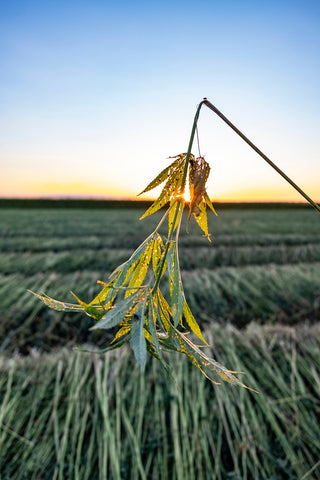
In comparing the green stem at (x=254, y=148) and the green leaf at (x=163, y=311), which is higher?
the green stem at (x=254, y=148)

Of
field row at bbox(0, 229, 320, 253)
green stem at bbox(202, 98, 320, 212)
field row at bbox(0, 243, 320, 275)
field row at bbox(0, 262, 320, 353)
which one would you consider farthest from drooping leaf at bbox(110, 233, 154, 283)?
field row at bbox(0, 229, 320, 253)

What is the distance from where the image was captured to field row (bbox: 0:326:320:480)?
49.7 inches

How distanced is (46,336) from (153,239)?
2982 mm

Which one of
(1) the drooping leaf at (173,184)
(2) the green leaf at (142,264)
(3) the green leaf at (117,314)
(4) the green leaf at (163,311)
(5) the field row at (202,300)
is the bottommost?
(5) the field row at (202,300)

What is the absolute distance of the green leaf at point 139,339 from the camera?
19 centimetres

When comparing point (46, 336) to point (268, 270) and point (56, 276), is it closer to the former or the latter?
point (56, 276)

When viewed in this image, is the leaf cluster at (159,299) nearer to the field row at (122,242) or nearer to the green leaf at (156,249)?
the green leaf at (156,249)

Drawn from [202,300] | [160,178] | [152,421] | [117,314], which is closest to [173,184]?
[160,178]

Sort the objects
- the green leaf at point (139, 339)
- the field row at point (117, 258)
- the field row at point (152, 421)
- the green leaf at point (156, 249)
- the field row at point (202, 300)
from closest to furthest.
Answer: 1. the green leaf at point (139, 339)
2. the green leaf at point (156, 249)
3. the field row at point (152, 421)
4. the field row at point (202, 300)
5. the field row at point (117, 258)

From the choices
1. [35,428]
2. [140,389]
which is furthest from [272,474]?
[35,428]

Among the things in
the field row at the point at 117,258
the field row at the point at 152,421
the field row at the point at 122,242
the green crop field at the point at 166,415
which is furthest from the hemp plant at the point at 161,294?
the field row at the point at 122,242

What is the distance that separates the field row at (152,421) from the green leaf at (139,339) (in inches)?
48.8

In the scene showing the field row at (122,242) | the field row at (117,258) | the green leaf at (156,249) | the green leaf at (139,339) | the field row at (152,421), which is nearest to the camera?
the green leaf at (139,339)

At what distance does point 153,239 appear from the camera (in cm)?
29
